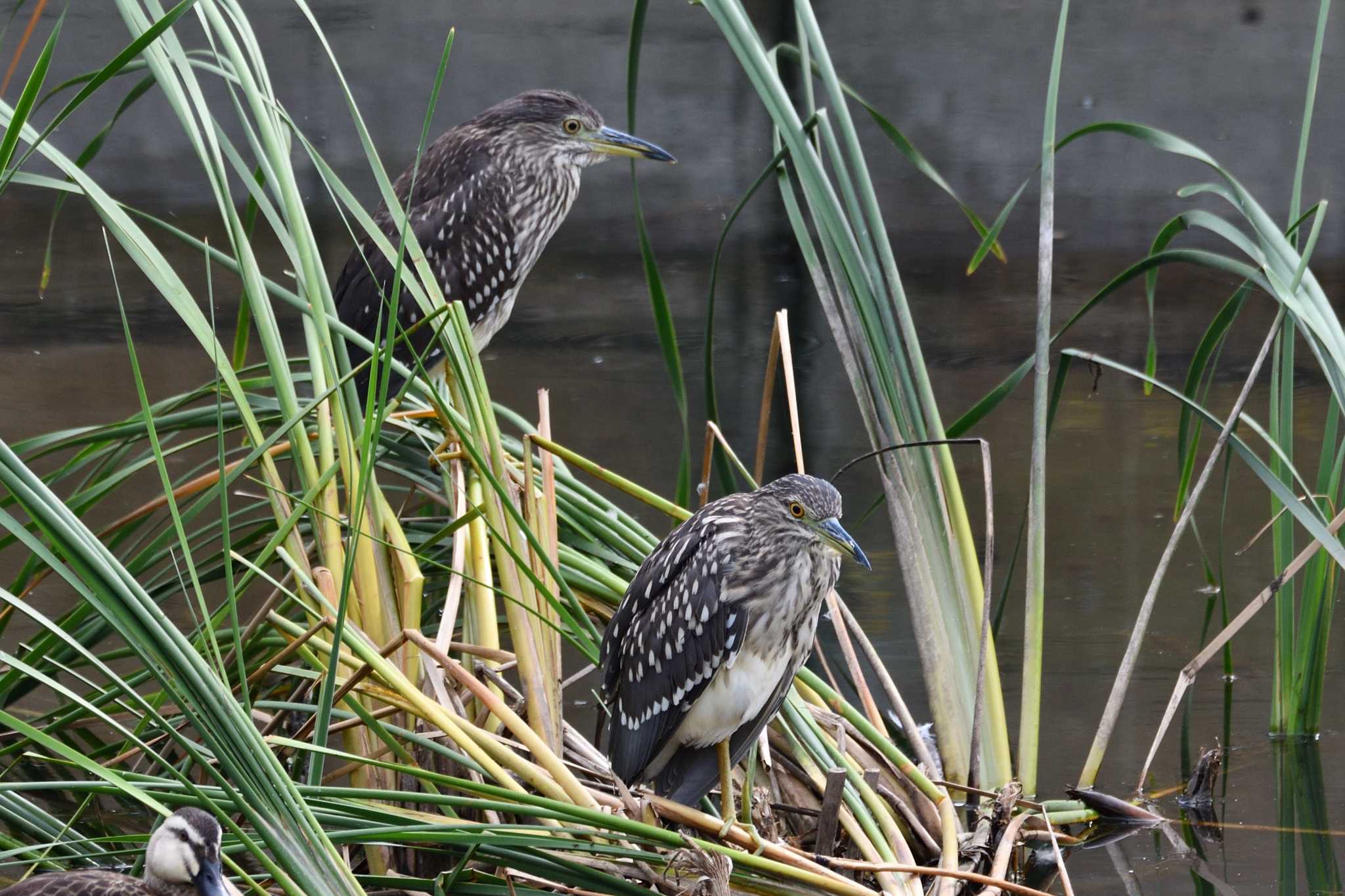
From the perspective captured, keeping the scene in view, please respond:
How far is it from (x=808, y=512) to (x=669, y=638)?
0.20 meters

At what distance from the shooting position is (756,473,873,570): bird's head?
1488mm

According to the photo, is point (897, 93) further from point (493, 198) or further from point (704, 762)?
point (704, 762)

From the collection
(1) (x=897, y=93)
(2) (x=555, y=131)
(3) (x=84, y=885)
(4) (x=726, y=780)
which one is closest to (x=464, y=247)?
(2) (x=555, y=131)

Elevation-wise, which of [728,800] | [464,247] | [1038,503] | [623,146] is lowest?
[728,800]

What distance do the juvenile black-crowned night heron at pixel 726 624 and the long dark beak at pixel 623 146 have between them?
1.06 metres

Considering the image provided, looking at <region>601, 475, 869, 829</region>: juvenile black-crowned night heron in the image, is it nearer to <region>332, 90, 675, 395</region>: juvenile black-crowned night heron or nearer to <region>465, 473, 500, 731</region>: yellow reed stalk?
<region>465, 473, 500, 731</region>: yellow reed stalk

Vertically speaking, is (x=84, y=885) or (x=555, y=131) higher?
(x=555, y=131)

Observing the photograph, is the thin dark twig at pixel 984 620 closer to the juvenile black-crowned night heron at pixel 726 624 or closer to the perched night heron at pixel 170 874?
the juvenile black-crowned night heron at pixel 726 624

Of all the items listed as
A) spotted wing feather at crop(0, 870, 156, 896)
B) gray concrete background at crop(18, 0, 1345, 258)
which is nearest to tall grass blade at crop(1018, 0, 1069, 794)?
spotted wing feather at crop(0, 870, 156, 896)

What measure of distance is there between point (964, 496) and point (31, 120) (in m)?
2.98

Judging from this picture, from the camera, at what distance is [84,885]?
1279 mm

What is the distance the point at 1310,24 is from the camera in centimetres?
461

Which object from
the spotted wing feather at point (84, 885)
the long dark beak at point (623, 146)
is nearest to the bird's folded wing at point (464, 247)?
the long dark beak at point (623, 146)

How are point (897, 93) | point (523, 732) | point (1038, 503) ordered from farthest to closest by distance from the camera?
point (897, 93) → point (1038, 503) → point (523, 732)
